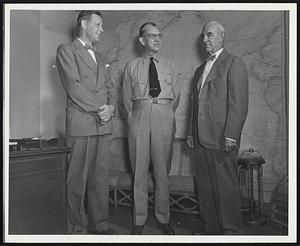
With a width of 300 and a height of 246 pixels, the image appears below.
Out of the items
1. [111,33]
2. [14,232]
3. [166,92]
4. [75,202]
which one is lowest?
[14,232]

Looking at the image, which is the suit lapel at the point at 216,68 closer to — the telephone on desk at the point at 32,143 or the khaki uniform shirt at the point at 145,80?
the khaki uniform shirt at the point at 145,80

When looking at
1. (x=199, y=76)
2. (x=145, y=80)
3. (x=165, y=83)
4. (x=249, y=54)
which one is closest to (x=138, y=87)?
(x=145, y=80)

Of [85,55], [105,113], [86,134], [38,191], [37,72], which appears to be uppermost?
[85,55]

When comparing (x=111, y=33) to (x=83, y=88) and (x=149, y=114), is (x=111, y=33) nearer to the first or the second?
(x=83, y=88)

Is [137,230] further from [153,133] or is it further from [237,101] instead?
[237,101]

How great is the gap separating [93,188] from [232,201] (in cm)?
91

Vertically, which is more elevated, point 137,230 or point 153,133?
point 153,133

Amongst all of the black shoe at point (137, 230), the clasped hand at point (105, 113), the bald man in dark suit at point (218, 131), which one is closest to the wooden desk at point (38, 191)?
the clasped hand at point (105, 113)

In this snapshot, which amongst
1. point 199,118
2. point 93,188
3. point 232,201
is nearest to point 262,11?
point 199,118

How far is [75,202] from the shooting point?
7.69 feet

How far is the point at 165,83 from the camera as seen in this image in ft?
7.73

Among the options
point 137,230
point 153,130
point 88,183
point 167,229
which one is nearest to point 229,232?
point 167,229

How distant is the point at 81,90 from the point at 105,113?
0.22 m

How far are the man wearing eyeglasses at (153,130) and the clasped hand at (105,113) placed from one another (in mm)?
114
